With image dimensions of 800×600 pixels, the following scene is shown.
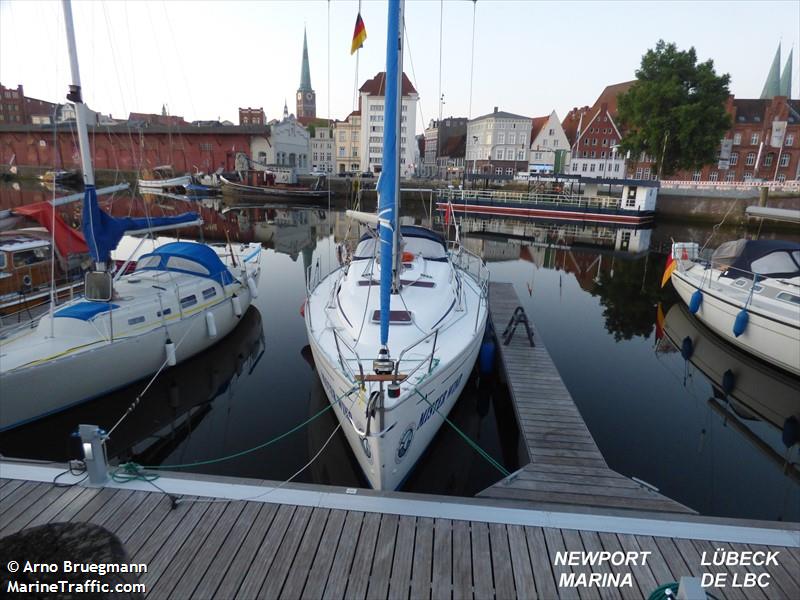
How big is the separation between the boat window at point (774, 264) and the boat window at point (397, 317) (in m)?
10.9

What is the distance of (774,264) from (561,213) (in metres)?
27.9

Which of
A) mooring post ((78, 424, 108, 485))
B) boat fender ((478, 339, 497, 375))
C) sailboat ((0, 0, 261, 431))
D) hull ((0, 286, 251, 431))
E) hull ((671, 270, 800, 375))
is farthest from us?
hull ((671, 270, 800, 375))

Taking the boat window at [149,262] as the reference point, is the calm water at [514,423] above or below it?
below

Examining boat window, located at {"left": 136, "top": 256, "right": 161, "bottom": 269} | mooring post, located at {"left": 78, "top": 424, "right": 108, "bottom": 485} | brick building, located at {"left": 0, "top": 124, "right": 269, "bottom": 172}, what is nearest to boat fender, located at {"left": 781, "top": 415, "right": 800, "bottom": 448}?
mooring post, located at {"left": 78, "top": 424, "right": 108, "bottom": 485}

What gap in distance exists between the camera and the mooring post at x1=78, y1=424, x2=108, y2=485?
4.76m

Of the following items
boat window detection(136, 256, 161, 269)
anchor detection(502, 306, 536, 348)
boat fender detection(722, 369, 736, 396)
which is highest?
boat window detection(136, 256, 161, 269)

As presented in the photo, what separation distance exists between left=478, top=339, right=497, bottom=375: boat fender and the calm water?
1.31ft

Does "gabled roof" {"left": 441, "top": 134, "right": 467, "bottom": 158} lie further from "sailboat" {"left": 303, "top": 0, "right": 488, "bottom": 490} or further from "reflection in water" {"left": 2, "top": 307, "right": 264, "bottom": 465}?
"reflection in water" {"left": 2, "top": 307, "right": 264, "bottom": 465}

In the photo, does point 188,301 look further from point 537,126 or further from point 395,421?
point 537,126

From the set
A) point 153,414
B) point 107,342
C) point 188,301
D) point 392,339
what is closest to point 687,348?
point 392,339

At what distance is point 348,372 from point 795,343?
10578 mm

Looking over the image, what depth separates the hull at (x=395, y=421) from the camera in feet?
17.4

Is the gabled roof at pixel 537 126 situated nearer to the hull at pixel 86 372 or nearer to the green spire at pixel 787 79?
the green spire at pixel 787 79

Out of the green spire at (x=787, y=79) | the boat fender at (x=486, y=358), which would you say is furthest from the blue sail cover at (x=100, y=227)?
the green spire at (x=787, y=79)
